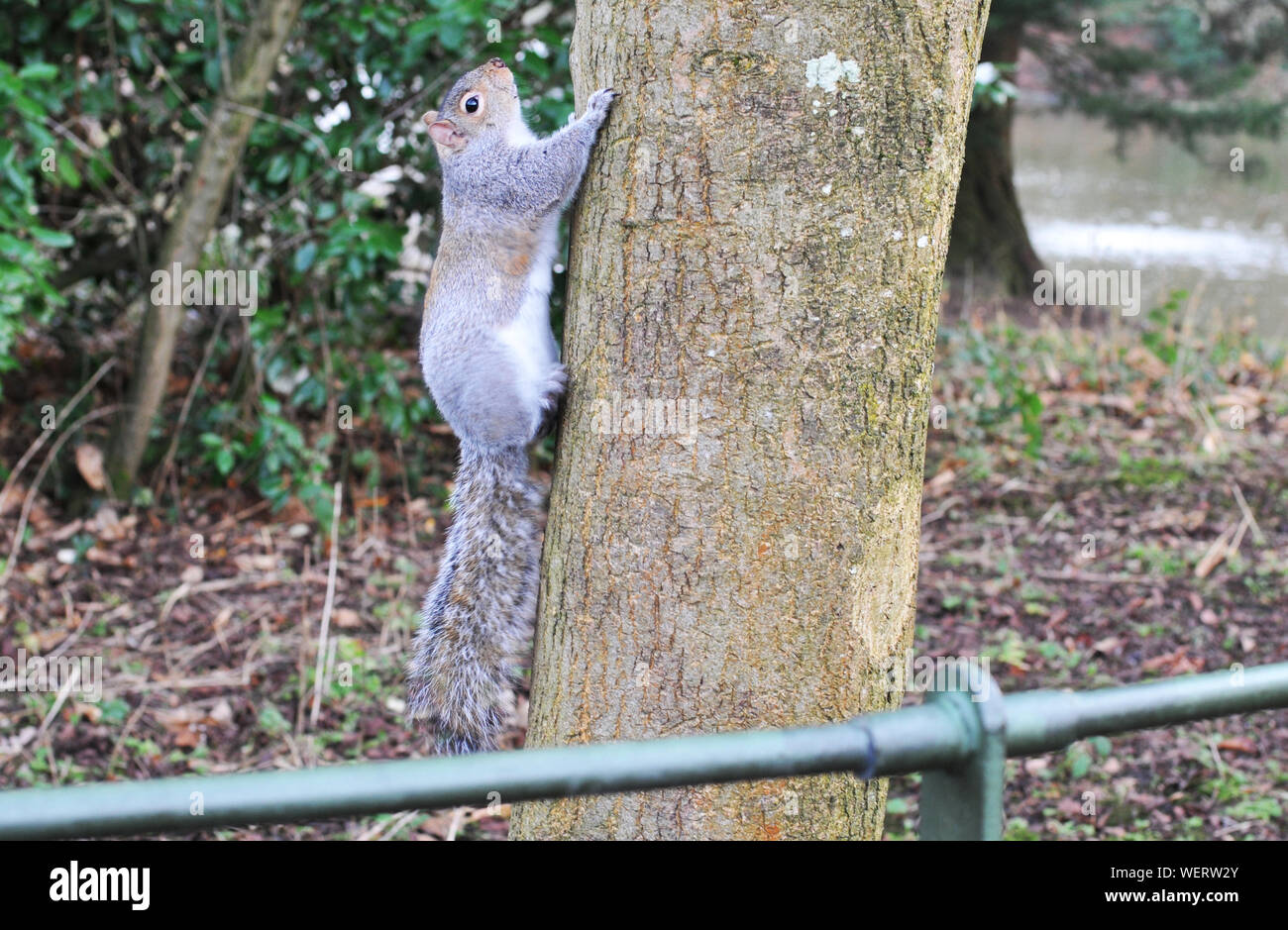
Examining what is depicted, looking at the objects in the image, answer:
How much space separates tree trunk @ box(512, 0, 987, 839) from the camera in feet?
4.95

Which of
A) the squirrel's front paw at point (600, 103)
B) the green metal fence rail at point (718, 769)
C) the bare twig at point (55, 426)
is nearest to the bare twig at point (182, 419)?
the bare twig at point (55, 426)

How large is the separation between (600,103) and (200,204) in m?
2.79

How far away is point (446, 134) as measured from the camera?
248cm

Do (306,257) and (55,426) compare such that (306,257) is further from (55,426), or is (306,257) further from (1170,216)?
(1170,216)

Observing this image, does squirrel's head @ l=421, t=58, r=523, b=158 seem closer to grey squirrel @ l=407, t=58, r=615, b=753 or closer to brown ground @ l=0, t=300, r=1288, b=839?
grey squirrel @ l=407, t=58, r=615, b=753

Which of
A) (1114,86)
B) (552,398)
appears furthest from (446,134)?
(1114,86)

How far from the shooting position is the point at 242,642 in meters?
3.64

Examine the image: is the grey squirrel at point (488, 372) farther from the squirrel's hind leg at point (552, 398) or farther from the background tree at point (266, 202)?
the background tree at point (266, 202)

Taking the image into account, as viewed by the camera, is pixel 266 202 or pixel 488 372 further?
pixel 266 202

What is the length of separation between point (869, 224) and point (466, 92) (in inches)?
49.7

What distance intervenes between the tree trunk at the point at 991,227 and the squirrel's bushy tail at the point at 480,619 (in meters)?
6.18

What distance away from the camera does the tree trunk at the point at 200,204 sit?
3.87 m
